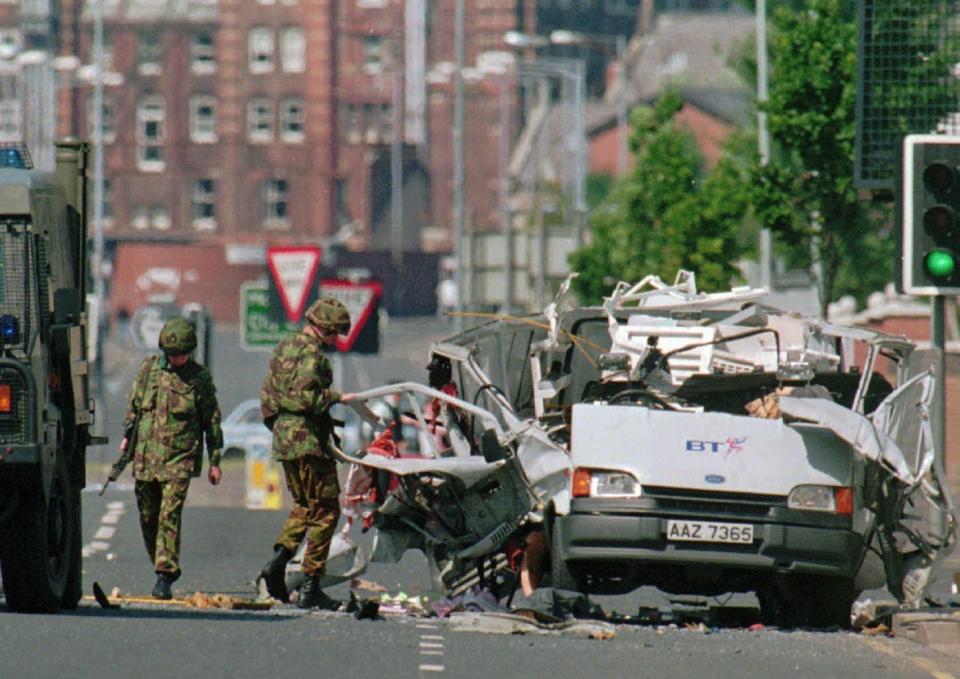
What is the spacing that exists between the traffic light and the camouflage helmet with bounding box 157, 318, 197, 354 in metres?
4.37

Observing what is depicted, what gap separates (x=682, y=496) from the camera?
13.0m

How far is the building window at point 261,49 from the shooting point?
108625mm

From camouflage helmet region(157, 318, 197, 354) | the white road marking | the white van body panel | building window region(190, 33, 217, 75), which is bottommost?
the white road marking

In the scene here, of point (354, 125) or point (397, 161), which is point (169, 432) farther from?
point (354, 125)

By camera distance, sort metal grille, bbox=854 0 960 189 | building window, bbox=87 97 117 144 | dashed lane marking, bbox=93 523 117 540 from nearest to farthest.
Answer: dashed lane marking, bbox=93 523 117 540, metal grille, bbox=854 0 960 189, building window, bbox=87 97 117 144

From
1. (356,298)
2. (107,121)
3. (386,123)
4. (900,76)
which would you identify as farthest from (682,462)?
(107,121)

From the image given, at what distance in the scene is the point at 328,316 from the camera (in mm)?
13602

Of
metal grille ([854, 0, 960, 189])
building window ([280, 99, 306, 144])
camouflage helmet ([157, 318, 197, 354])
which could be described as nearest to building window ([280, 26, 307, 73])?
building window ([280, 99, 306, 144])

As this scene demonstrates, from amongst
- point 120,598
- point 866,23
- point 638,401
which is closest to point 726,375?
point 638,401

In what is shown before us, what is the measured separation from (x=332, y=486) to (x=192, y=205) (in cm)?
9574

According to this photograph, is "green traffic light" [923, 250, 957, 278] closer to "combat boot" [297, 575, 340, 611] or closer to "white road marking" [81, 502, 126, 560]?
"combat boot" [297, 575, 340, 611]

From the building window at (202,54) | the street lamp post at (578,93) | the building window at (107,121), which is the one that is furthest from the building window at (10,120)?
the street lamp post at (578,93)

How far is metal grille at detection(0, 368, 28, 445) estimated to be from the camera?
486 inches

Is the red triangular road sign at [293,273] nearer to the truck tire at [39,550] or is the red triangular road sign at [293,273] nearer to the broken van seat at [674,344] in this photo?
the broken van seat at [674,344]
